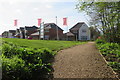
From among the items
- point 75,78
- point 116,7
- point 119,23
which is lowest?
point 75,78

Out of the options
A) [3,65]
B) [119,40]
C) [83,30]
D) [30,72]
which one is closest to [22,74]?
[30,72]

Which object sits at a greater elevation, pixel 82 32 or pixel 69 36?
pixel 82 32

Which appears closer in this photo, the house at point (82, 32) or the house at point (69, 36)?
the house at point (69, 36)

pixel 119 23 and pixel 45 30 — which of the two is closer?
pixel 119 23

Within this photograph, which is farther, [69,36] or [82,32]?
[69,36]

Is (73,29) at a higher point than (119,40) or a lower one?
higher

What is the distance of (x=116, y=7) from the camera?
13.5 ft

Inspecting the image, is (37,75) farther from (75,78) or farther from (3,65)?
(75,78)

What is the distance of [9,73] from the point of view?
2.59 metres

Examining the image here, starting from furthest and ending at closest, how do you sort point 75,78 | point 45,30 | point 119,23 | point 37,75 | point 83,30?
point 83,30 < point 45,30 < point 119,23 < point 75,78 < point 37,75

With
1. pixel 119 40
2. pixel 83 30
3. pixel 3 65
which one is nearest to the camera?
pixel 3 65

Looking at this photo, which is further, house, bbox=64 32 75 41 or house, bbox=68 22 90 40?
house, bbox=68 22 90 40

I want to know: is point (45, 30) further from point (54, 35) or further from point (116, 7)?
point (116, 7)

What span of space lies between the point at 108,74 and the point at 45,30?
3180 centimetres
